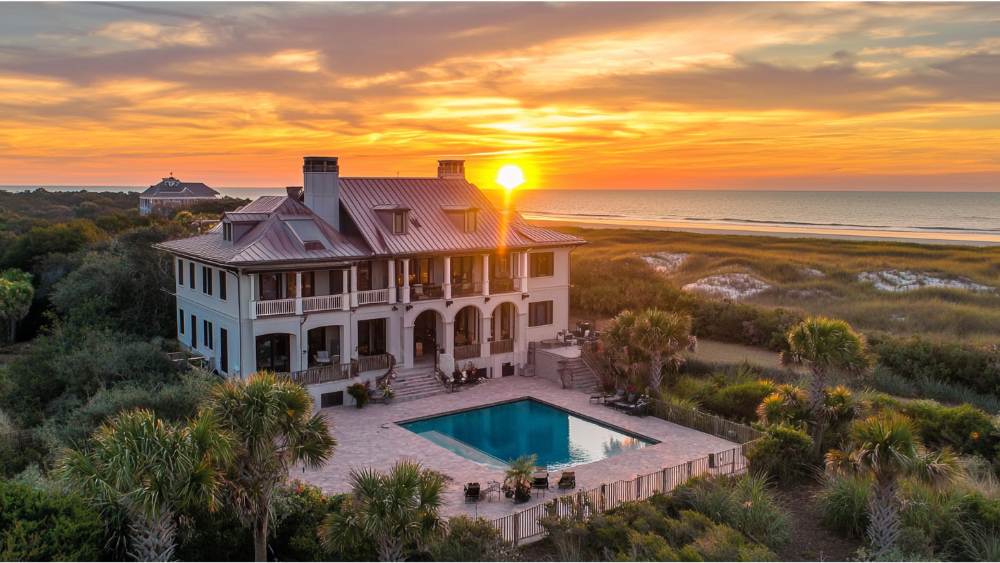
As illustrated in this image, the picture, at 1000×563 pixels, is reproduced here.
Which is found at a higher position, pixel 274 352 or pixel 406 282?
pixel 406 282

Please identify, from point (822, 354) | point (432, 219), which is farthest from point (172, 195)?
point (822, 354)

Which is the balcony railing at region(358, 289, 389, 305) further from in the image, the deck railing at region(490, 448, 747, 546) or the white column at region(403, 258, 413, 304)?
the deck railing at region(490, 448, 747, 546)

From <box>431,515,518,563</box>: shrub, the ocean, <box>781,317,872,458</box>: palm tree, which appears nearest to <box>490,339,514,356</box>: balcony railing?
<box>781,317,872,458</box>: palm tree

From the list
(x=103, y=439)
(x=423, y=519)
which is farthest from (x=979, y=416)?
(x=103, y=439)

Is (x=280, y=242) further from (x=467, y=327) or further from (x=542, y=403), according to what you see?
(x=542, y=403)

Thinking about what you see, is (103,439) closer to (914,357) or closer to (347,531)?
(347,531)

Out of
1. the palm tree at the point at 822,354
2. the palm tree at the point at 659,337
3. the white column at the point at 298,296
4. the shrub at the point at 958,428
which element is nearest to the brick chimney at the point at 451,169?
the white column at the point at 298,296

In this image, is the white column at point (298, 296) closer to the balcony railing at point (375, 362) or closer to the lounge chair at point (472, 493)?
the balcony railing at point (375, 362)
